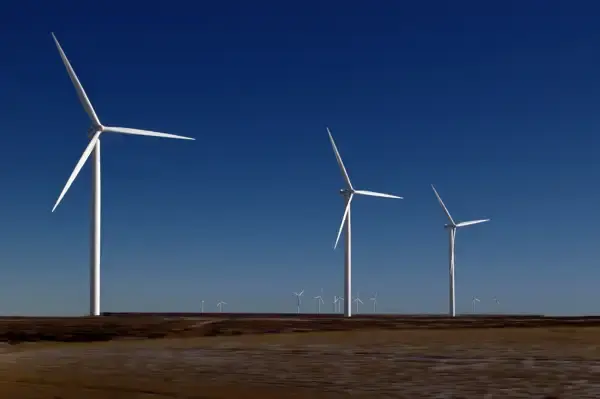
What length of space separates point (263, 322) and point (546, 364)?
42.6m

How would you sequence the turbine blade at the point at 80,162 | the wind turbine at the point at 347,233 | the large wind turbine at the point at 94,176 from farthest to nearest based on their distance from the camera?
the wind turbine at the point at 347,233 < the large wind turbine at the point at 94,176 < the turbine blade at the point at 80,162

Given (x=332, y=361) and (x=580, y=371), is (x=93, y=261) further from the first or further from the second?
(x=580, y=371)

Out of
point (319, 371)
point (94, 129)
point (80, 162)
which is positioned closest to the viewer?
point (319, 371)

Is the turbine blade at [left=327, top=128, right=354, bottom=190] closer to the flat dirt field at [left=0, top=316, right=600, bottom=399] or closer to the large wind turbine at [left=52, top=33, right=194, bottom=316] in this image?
the large wind turbine at [left=52, top=33, right=194, bottom=316]

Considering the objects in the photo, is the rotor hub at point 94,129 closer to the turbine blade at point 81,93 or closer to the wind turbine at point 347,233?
the turbine blade at point 81,93

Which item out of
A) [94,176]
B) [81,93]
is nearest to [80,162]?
[94,176]

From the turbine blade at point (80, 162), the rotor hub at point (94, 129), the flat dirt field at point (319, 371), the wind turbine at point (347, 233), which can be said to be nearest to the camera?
the flat dirt field at point (319, 371)

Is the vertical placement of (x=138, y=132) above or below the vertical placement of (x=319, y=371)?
above

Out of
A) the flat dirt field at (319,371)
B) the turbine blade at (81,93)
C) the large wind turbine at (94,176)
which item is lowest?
the flat dirt field at (319,371)

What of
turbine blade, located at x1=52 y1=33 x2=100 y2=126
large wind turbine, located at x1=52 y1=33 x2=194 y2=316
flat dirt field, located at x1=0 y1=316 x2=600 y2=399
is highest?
turbine blade, located at x1=52 y1=33 x2=100 y2=126

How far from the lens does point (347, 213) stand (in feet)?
372

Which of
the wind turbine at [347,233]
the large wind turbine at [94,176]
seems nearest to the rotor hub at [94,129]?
the large wind turbine at [94,176]

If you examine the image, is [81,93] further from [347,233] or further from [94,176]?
[347,233]

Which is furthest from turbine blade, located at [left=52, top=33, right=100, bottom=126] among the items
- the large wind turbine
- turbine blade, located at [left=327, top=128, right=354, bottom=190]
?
turbine blade, located at [left=327, top=128, right=354, bottom=190]
